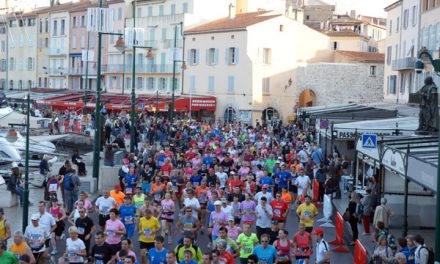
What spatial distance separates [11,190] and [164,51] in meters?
50.4

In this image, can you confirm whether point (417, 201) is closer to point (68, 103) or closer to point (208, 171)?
point (208, 171)

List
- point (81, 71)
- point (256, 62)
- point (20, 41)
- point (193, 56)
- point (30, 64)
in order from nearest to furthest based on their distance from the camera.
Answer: point (256, 62) → point (193, 56) → point (81, 71) → point (30, 64) → point (20, 41)

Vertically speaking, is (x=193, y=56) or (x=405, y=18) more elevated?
(x=405, y=18)

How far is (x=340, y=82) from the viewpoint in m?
63.7

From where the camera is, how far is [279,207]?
56.9 ft

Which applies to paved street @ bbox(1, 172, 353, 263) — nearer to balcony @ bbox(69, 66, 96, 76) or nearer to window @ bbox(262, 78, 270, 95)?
window @ bbox(262, 78, 270, 95)

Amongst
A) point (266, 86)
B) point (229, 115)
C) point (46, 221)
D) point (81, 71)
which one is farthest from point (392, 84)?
point (46, 221)

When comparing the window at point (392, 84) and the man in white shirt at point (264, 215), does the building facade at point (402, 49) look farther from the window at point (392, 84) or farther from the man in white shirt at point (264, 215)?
the man in white shirt at point (264, 215)

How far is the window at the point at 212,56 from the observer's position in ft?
218

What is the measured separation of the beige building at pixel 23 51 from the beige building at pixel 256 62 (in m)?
35.8

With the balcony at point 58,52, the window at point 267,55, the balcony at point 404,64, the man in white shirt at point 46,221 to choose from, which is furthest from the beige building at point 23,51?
the man in white shirt at point 46,221

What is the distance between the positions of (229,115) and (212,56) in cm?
534

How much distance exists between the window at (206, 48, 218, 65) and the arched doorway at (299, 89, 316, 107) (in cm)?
748

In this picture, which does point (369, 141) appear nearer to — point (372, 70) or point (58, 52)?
point (372, 70)
